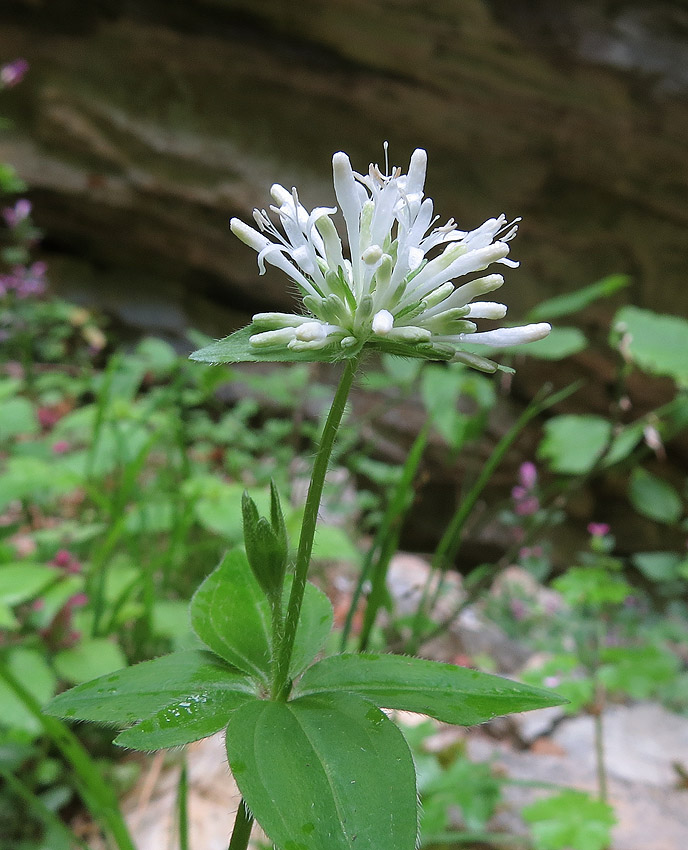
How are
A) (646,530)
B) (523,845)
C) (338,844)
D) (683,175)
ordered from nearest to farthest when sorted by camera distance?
(338,844), (523,845), (683,175), (646,530)

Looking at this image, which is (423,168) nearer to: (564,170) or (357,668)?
(357,668)

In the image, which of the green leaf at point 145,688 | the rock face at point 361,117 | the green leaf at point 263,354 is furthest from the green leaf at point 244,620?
the rock face at point 361,117

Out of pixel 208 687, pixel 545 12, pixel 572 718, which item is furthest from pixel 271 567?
pixel 545 12

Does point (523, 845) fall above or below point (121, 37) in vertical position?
below

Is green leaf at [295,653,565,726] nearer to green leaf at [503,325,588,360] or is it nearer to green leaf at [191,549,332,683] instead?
green leaf at [191,549,332,683]

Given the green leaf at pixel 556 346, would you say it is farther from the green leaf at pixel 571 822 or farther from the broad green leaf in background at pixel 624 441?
the green leaf at pixel 571 822

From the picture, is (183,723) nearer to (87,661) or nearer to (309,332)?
(309,332)
